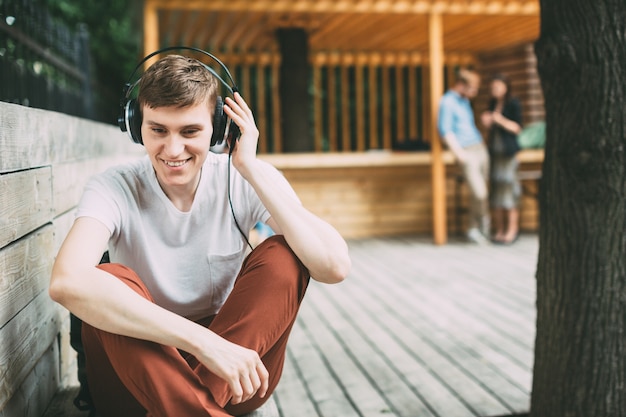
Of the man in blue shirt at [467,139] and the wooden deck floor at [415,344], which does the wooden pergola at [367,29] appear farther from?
the wooden deck floor at [415,344]

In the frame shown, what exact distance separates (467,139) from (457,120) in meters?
0.24

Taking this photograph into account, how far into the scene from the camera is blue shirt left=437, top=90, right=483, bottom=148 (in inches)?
291

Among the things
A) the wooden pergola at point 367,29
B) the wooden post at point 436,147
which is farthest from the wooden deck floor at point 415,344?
the wooden pergola at point 367,29

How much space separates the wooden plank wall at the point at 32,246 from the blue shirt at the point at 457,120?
201 inches

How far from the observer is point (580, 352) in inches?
91.7

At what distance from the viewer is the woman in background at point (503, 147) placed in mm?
7461

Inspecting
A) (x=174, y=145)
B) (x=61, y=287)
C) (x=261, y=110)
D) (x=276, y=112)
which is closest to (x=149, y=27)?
(x=261, y=110)

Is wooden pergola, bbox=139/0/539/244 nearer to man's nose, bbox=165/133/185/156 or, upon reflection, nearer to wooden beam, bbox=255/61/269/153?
wooden beam, bbox=255/61/269/153

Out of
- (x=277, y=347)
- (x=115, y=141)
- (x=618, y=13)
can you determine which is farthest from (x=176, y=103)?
(x=115, y=141)

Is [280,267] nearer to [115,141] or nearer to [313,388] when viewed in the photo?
[313,388]

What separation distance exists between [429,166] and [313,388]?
5.97m

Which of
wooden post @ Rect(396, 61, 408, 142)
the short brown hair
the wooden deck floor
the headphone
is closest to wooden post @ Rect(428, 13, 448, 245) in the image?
the wooden deck floor

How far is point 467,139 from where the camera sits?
7539mm

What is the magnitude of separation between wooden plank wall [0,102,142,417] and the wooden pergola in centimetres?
449
